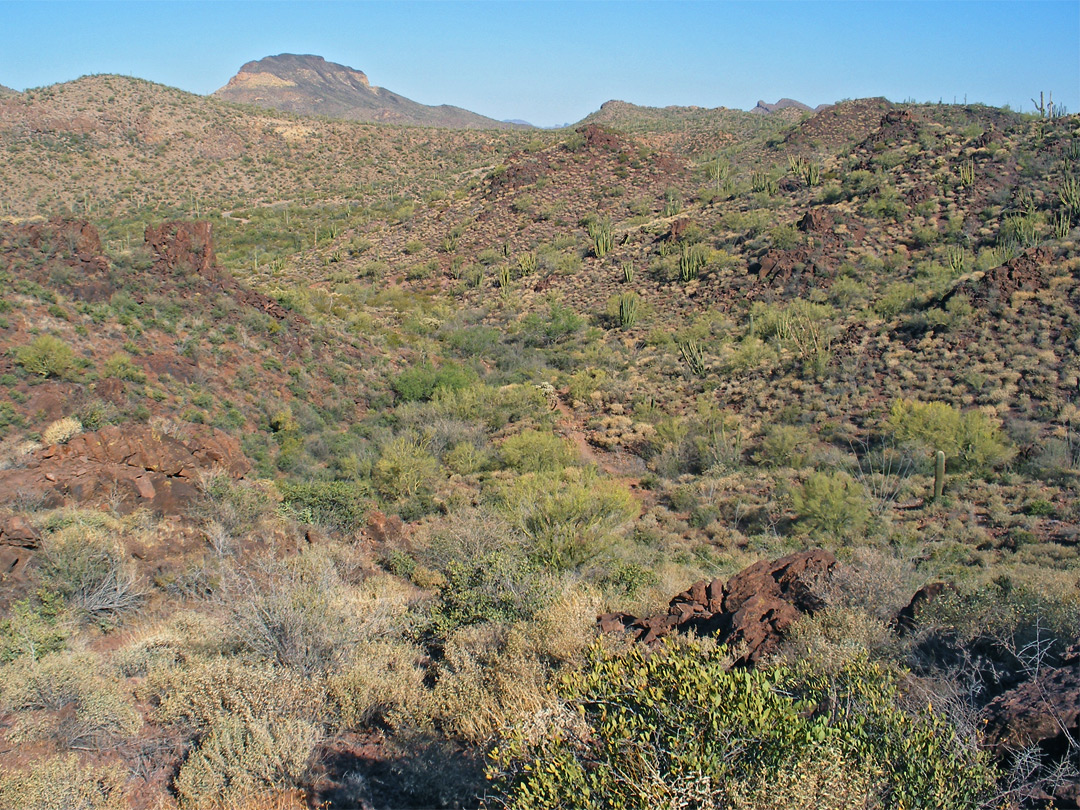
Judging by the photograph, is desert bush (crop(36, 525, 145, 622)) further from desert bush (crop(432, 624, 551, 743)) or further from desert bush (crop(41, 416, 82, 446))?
desert bush (crop(41, 416, 82, 446))

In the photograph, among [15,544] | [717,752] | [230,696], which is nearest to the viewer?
[717,752]

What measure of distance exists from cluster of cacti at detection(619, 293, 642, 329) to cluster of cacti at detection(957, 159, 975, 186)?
13.4 meters

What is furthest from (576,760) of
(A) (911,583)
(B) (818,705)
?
(A) (911,583)

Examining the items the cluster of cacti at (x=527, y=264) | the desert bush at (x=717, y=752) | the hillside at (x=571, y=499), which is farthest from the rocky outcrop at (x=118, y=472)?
the cluster of cacti at (x=527, y=264)

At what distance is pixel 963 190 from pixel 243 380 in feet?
87.7

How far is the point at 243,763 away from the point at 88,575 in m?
4.58

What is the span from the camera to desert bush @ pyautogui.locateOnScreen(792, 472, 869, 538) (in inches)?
451

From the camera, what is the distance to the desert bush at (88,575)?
24.5 ft

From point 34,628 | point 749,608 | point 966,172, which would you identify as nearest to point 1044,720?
point 749,608

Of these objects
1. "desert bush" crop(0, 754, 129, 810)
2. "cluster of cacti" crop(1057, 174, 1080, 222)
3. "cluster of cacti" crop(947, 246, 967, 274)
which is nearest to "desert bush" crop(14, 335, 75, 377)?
"desert bush" crop(0, 754, 129, 810)

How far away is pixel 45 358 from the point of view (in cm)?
1328

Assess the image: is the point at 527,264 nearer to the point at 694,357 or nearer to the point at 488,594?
the point at 694,357

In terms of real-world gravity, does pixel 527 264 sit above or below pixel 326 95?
below

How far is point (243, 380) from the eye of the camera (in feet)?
54.6
